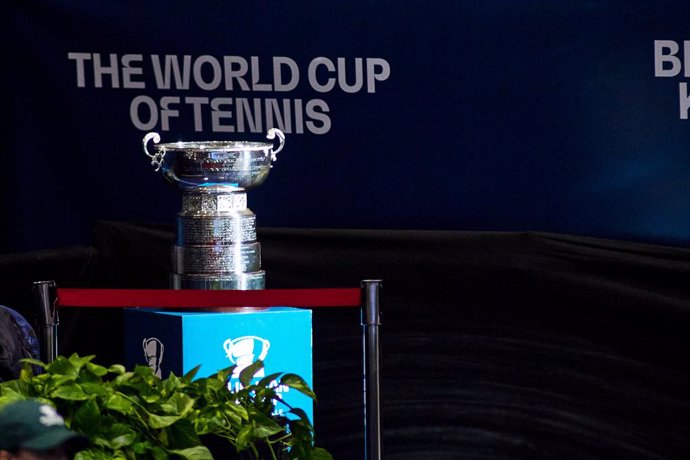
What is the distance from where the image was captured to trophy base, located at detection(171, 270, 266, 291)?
11.6 feet

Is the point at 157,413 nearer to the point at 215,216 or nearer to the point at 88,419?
the point at 88,419

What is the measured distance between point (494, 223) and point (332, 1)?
0.88 m

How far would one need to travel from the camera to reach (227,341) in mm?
3387

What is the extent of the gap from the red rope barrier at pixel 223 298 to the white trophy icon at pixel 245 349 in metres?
0.11

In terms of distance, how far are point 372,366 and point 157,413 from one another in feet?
4.41

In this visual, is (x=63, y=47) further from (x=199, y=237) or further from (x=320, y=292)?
(x=320, y=292)

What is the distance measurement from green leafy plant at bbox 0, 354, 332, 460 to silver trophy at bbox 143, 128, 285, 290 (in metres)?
1.39

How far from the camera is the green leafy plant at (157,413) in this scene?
76.5 inches

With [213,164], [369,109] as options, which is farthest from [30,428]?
[369,109]

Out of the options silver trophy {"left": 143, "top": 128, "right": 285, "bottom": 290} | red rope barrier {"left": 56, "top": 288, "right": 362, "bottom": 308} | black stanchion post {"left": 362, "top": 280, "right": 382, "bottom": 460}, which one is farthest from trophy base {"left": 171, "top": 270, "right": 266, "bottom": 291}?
black stanchion post {"left": 362, "top": 280, "right": 382, "bottom": 460}

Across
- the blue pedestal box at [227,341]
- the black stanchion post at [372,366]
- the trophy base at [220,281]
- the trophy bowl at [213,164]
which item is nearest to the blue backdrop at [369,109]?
the trophy bowl at [213,164]

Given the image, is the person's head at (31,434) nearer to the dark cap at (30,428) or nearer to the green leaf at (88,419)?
the dark cap at (30,428)

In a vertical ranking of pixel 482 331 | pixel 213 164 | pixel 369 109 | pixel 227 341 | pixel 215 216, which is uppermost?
pixel 369 109

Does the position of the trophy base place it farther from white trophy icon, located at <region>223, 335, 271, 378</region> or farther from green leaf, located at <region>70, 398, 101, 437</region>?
green leaf, located at <region>70, 398, 101, 437</region>
